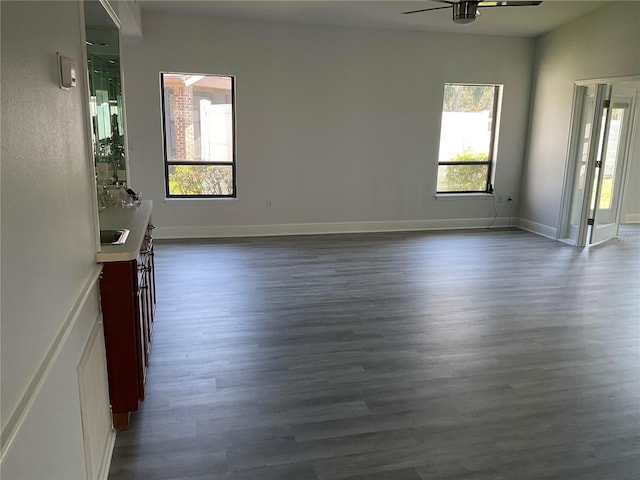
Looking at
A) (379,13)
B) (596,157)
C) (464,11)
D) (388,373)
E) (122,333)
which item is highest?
(379,13)

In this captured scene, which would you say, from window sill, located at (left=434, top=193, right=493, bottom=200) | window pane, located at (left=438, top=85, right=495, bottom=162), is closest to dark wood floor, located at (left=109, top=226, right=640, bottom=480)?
window sill, located at (left=434, top=193, right=493, bottom=200)

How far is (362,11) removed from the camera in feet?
20.2

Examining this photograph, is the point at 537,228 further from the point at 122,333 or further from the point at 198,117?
the point at 122,333

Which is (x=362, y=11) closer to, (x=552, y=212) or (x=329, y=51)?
(x=329, y=51)

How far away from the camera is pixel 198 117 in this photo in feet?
21.7

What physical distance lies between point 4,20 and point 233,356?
8.33 feet

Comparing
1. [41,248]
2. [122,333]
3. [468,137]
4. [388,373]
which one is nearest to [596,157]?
[468,137]

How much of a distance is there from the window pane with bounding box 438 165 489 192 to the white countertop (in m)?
4.96

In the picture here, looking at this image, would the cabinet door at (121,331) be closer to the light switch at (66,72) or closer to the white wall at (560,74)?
the light switch at (66,72)

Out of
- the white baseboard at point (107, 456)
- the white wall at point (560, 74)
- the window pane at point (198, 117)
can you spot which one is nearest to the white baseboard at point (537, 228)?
the white wall at point (560, 74)

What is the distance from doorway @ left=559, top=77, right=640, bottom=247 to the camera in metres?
6.41

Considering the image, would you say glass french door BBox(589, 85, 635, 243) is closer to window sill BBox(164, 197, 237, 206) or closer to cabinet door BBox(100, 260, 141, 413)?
window sill BBox(164, 197, 237, 206)

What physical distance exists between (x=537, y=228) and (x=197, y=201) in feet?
16.2

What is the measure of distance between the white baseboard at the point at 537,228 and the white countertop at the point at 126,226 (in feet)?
18.5
